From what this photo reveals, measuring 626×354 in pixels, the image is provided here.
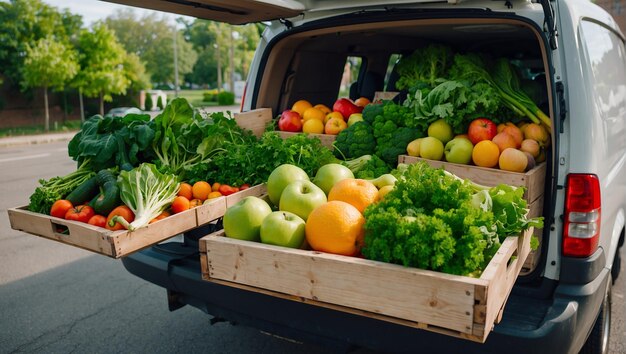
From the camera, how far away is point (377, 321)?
2.37m

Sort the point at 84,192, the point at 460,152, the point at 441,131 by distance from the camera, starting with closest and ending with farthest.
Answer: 1. the point at 84,192
2. the point at 460,152
3. the point at 441,131

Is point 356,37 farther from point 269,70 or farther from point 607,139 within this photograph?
point 607,139

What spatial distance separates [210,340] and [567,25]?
122 inches

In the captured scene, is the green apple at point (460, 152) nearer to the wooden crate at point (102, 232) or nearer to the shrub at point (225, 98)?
the wooden crate at point (102, 232)

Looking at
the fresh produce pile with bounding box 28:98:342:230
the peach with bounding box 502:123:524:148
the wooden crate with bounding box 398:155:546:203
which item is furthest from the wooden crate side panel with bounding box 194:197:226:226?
the peach with bounding box 502:123:524:148

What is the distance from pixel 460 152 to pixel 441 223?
48.6 inches

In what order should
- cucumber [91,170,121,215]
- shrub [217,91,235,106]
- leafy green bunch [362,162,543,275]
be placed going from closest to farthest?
leafy green bunch [362,162,543,275] < cucumber [91,170,121,215] < shrub [217,91,235,106]

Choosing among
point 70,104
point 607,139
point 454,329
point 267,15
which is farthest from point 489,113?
point 70,104

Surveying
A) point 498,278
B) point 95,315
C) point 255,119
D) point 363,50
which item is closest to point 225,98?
point 363,50

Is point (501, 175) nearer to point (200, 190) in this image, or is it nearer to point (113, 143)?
point (200, 190)

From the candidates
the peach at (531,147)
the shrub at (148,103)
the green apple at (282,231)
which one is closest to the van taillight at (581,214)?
the peach at (531,147)

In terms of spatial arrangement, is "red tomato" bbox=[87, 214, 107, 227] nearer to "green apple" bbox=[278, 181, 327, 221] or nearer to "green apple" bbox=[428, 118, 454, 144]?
"green apple" bbox=[278, 181, 327, 221]

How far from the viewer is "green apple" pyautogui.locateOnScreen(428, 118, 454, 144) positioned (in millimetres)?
3330

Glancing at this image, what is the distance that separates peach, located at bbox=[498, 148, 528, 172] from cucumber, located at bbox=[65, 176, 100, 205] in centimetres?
235
